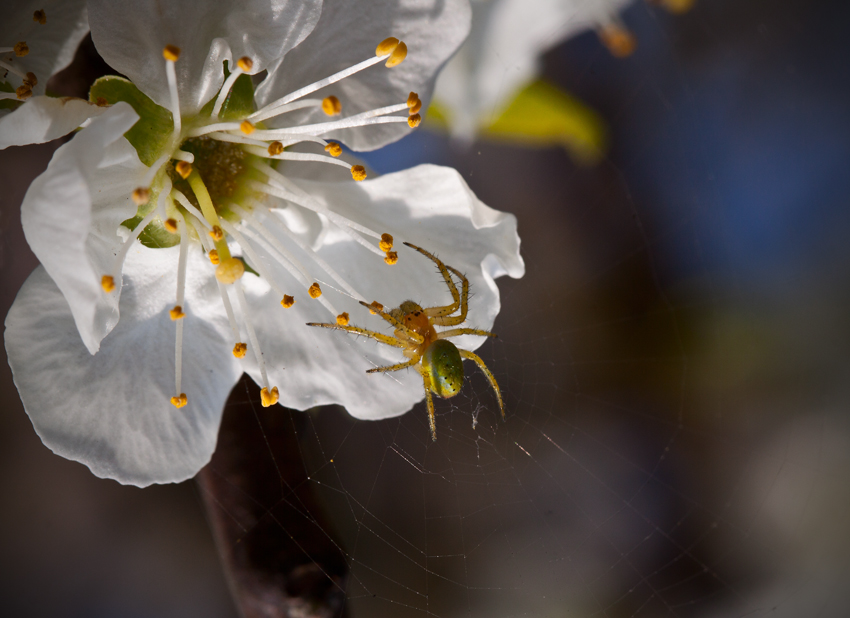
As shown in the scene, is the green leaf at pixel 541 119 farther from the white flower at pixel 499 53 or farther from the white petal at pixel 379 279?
the white petal at pixel 379 279

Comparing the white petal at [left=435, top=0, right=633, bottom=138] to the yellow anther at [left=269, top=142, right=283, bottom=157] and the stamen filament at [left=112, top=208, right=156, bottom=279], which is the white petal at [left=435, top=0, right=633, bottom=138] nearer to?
the yellow anther at [left=269, top=142, right=283, bottom=157]

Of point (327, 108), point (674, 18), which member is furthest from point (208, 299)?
point (674, 18)

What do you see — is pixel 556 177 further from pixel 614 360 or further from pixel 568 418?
pixel 568 418

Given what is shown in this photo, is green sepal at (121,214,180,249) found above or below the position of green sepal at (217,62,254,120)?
below

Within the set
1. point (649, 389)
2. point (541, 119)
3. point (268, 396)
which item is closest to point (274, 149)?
point (268, 396)

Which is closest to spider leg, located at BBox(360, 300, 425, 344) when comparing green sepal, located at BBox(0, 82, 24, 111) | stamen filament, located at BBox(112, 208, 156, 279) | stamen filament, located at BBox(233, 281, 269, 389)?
stamen filament, located at BBox(233, 281, 269, 389)

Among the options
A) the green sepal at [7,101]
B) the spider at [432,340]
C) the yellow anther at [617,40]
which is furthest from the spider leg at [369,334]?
the yellow anther at [617,40]

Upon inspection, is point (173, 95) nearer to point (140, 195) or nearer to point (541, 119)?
point (140, 195)
